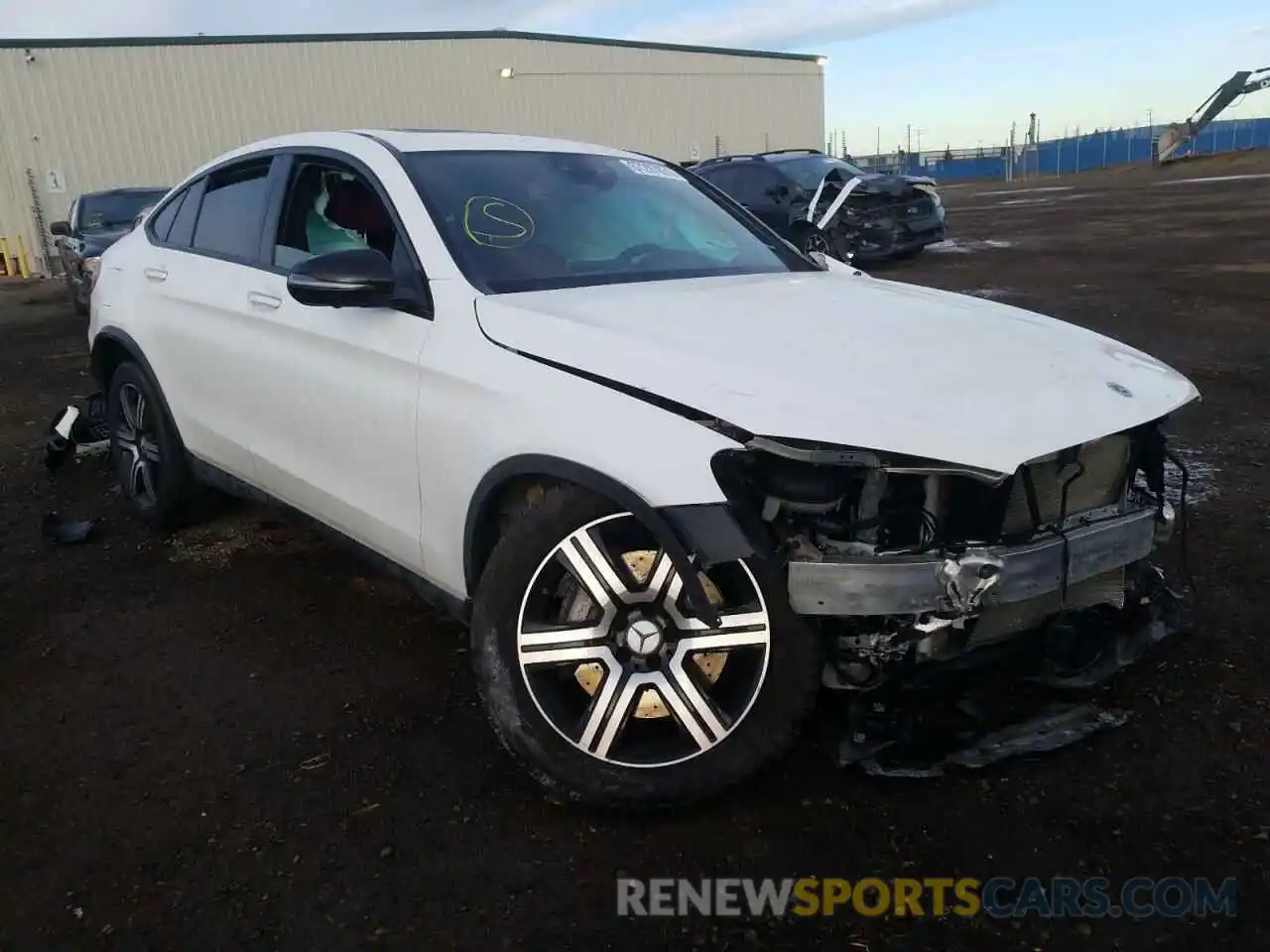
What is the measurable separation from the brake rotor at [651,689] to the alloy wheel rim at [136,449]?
3.02 m

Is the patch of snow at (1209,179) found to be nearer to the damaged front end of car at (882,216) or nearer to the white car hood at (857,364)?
the damaged front end of car at (882,216)

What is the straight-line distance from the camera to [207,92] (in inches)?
961

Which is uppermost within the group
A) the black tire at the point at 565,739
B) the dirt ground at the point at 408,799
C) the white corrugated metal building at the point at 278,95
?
the white corrugated metal building at the point at 278,95

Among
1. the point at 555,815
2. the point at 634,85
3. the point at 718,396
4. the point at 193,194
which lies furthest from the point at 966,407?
the point at 634,85

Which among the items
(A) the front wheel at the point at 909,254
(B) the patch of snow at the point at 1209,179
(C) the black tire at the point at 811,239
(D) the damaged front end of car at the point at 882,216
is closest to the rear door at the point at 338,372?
(C) the black tire at the point at 811,239

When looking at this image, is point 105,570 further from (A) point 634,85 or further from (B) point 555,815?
(A) point 634,85

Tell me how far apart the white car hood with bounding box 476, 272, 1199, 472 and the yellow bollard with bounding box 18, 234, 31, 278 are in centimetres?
2518

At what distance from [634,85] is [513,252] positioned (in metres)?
30.5

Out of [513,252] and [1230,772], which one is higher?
[513,252]

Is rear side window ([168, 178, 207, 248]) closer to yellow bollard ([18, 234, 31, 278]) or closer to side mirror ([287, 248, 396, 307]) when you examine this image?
side mirror ([287, 248, 396, 307])

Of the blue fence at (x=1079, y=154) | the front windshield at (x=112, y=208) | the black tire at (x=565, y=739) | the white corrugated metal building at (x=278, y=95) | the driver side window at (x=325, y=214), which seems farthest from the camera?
the blue fence at (x=1079, y=154)

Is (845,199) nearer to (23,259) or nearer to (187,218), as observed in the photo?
(187,218)

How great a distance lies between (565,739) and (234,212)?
2764mm

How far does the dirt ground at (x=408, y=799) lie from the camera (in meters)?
2.28
